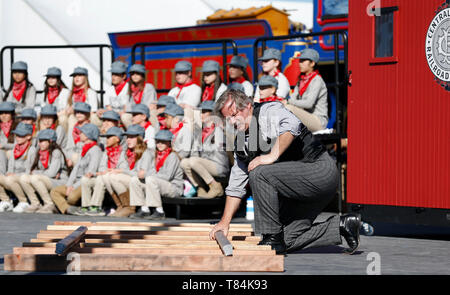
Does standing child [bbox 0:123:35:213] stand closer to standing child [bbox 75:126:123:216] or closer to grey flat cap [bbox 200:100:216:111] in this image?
standing child [bbox 75:126:123:216]

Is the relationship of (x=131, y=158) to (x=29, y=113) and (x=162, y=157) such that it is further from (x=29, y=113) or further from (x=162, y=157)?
(x=29, y=113)

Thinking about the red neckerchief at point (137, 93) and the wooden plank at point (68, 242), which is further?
the red neckerchief at point (137, 93)

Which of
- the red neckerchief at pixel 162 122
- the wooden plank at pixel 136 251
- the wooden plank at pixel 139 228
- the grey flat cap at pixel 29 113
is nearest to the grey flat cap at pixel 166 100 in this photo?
the red neckerchief at pixel 162 122

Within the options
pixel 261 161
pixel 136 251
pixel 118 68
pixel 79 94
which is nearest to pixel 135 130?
pixel 118 68

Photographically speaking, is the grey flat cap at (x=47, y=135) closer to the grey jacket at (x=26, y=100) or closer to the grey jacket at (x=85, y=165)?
the grey jacket at (x=85, y=165)

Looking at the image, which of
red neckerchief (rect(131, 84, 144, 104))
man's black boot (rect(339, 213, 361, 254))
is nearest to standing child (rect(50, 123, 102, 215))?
red neckerchief (rect(131, 84, 144, 104))

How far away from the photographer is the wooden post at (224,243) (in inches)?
277

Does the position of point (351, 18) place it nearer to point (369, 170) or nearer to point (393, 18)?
point (393, 18)

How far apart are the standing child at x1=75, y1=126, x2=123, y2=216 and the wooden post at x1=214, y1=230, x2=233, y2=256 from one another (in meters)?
5.23

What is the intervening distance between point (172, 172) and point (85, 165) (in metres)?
1.36

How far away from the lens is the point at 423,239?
1019cm

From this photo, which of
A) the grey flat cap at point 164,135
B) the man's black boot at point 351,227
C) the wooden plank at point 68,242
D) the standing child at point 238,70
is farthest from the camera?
the standing child at point 238,70

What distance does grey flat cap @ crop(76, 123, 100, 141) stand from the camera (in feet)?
43.1

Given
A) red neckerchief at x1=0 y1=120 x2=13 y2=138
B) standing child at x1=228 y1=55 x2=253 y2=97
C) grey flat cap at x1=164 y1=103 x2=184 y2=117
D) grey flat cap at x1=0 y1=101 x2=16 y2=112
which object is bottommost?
red neckerchief at x1=0 y1=120 x2=13 y2=138
